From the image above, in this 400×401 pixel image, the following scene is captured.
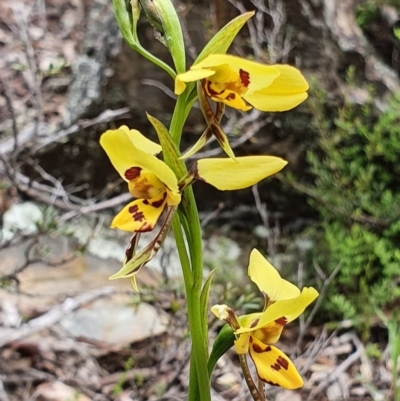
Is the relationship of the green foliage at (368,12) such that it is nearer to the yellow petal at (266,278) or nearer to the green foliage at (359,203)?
the green foliage at (359,203)

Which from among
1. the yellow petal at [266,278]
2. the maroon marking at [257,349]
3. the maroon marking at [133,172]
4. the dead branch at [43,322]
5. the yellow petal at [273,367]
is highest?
the maroon marking at [133,172]

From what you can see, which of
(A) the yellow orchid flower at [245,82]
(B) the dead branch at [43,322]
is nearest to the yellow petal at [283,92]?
(A) the yellow orchid flower at [245,82]

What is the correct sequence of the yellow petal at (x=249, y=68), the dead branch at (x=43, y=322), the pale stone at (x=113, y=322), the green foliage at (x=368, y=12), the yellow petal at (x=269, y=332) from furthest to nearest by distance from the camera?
the green foliage at (x=368, y=12) → the pale stone at (x=113, y=322) → the dead branch at (x=43, y=322) → the yellow petal at (x=269, y=332) → the yellow petal at (x=249, y=68)

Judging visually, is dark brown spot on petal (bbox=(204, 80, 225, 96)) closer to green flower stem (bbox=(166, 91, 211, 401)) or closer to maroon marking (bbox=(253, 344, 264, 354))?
green flower stem (bbox=(166, 91, 211, 401))

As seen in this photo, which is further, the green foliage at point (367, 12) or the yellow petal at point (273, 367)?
the green foliage at point (367, 12)

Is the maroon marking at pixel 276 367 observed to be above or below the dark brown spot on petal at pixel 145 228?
below

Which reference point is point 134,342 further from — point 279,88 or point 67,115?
point 279,88
